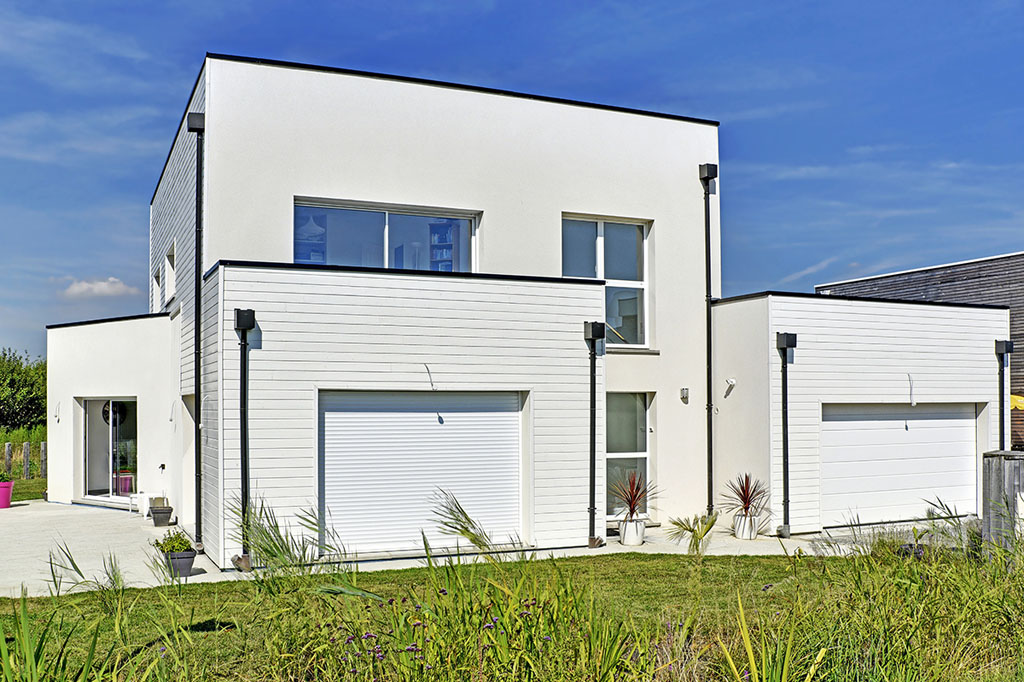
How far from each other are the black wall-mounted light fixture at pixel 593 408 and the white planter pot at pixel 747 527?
228 centimetres

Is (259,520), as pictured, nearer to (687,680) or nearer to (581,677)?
(581,677)

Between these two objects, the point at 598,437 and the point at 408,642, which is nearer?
the point at 408,642

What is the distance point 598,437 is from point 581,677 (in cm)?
858

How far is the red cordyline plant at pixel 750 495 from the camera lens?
13523 mm

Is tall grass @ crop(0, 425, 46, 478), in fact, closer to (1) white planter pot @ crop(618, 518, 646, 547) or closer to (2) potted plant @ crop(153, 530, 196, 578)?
(2) potted plant @ crop(153, 530, 196, 578)

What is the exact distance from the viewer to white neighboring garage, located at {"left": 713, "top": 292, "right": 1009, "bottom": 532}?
1381cm

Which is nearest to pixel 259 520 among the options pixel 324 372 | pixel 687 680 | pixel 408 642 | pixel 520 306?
pixel 408 642

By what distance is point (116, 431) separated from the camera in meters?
17.9

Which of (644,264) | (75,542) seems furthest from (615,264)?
(75,542)

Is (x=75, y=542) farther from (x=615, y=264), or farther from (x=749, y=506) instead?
(x=749, y=506)

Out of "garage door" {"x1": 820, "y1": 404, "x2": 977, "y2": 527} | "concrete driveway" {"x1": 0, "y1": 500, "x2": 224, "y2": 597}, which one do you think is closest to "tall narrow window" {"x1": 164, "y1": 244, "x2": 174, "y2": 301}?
"concrete driveway" {"x1": 0, "y1": 500, "x2": 224, "y2": 597}

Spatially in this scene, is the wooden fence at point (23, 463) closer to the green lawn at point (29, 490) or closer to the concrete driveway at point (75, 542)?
the green lawn at point (29, 490)

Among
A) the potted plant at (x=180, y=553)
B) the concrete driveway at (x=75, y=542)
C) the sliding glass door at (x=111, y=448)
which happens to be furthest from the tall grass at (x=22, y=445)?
the potted plant at (x=180, y=553)

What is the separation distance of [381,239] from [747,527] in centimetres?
671
